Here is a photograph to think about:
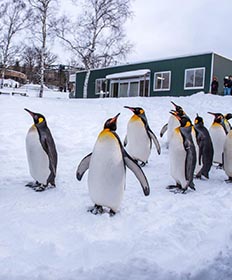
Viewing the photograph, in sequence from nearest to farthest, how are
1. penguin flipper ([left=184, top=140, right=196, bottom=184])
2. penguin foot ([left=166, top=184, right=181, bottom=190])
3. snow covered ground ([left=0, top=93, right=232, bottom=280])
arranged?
snow covered ground ([left=0, top=93, right=232, bottom=280]) < penguin flipper ([left=184, top=140, right=196, bottom=184]) < penguin foot ([left=166, top=184, right=181, bottom=190])

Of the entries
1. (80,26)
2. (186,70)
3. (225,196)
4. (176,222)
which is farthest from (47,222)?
(80,26)

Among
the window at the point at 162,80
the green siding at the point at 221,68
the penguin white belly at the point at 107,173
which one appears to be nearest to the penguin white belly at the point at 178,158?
the penguin white belly at the point at 107,173

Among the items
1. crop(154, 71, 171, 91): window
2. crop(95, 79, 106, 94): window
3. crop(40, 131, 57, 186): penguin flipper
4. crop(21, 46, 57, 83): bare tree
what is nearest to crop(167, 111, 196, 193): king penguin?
crop(40, 131, 57, 186): penguin flipper

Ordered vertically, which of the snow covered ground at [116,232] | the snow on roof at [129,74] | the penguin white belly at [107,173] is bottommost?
the snow covered ground at [116,232]

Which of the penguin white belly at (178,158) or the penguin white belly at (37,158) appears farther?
the penguin white belly at (178,158)

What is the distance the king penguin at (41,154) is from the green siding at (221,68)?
51.8 feet

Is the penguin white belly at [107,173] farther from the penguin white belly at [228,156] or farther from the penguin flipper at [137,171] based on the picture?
the penguin white belly at [228,156]

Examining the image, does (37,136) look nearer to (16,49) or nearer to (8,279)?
(8,279)

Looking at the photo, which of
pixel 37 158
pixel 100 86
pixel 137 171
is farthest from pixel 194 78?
pixel 137 171

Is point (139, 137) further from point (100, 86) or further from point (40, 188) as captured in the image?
point (100, 86)

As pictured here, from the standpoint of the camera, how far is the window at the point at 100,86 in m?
25.2

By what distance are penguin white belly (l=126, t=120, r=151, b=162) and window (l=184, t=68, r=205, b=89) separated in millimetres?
13873

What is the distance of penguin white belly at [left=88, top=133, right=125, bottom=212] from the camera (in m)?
3.19

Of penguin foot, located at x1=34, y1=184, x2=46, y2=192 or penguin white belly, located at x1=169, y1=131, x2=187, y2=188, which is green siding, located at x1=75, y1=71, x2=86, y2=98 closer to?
penguin white belly, located at x1=169, y1=131, x2=187, y2=188
